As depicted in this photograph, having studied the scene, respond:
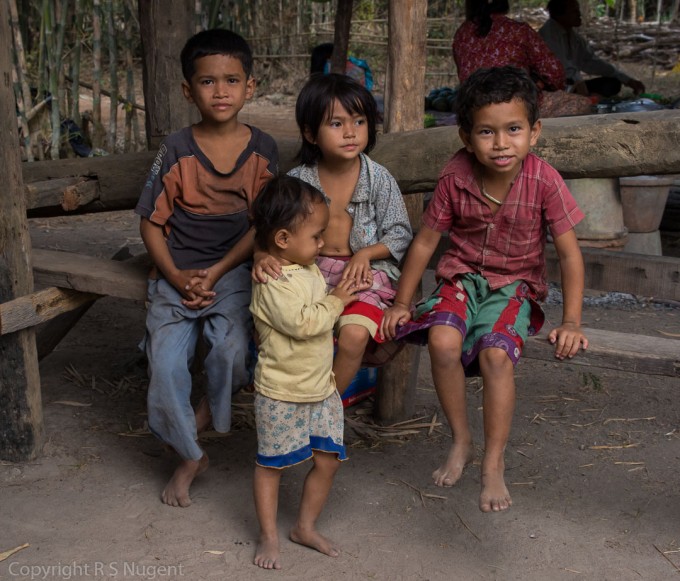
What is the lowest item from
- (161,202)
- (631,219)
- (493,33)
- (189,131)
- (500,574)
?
(500,574)

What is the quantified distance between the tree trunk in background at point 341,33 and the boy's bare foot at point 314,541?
13.7 ft

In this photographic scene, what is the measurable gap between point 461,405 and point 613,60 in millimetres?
12071

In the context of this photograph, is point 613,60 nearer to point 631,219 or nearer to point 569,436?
point 631,219

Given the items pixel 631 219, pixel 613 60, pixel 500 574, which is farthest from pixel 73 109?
pixel 613 60

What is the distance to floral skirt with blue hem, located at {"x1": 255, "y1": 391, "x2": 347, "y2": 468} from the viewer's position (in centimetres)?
273

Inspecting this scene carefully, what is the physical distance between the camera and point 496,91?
2.69 meters

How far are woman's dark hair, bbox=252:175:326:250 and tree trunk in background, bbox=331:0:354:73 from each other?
3.81m

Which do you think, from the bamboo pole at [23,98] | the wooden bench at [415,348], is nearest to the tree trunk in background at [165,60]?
the wooden bench at [415,348]

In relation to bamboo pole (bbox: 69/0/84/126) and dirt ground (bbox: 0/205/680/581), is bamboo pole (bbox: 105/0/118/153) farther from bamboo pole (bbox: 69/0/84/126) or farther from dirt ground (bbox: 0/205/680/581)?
dirt ground (bbox: 0/205/680/581)

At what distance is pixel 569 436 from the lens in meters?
3.75

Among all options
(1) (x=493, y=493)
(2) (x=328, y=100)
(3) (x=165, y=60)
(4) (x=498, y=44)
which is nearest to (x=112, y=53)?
(4) (x=498, y=44)

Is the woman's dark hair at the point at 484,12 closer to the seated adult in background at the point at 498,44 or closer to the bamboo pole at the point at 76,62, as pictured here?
the seated adult in background at the point at 498,44

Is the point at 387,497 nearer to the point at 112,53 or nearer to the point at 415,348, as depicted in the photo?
the point at 415,348

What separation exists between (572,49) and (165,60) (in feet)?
16.5
